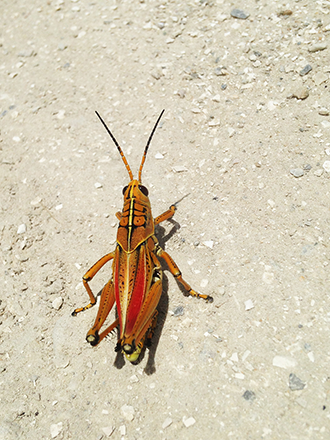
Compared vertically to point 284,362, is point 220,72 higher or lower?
higher

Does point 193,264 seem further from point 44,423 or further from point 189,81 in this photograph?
point 189,81

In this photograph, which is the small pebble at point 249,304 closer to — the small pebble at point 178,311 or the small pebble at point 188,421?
the small pebble at point 178,311

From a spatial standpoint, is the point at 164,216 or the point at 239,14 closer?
the point at 164,216

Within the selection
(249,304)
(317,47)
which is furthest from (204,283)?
(317,47)

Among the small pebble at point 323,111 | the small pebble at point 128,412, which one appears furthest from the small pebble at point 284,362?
the small pebble at point 323,111

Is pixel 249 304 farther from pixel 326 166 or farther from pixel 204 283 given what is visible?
pixel 326 166

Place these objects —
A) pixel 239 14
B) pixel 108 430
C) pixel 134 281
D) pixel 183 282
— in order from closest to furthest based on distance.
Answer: pixel 108 430, pixel 134 281, pixel 183 282, pixel 239 14

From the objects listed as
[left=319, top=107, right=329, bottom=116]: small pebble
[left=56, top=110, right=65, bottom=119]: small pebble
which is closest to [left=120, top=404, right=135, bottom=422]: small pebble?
[left=319, top=107, right=329, bottom=116]: small pebble

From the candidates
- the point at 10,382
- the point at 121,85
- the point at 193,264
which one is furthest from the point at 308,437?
the point at 121,85
